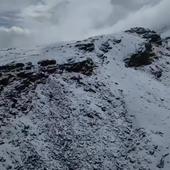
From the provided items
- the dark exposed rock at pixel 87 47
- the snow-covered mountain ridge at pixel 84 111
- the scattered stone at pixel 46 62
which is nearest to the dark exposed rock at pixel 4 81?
the snow-covered mountain ridge at pixel 84 111

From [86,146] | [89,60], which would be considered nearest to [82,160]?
[86,146]

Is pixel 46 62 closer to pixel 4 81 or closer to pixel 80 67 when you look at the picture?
pixel 80 67

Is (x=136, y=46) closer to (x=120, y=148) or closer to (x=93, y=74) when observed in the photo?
(x=93, y=74)

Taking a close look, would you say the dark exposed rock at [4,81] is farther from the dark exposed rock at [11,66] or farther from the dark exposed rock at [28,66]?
the dark exposed rock at [11,66]

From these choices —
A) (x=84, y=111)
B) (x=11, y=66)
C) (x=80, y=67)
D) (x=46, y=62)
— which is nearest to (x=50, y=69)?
(x=46, y=62)

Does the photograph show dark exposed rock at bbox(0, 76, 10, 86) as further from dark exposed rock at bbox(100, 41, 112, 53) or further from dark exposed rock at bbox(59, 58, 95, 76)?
dark exposed rock at bbox(100, 41, 112, 53)
